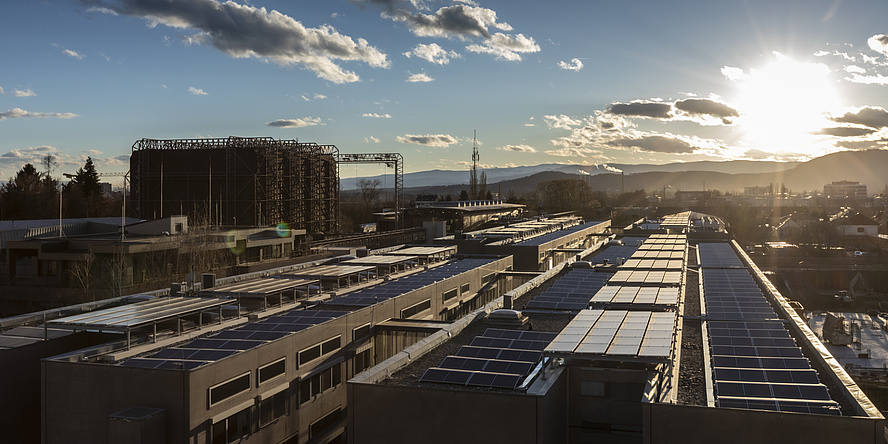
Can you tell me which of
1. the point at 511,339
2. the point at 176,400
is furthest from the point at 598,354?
the point at 176,400

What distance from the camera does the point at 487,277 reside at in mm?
29234

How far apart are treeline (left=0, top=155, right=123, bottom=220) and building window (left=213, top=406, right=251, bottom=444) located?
64.6 meters

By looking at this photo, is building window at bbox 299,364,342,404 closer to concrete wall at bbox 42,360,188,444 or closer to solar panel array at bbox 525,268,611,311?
concrete wall at bbox 42,360,188,444

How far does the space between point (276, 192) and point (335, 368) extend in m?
50.8

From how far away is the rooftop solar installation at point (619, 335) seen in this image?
37.6 ft

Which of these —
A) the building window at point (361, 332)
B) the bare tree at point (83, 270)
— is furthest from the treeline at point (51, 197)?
the building window at point (361, 332)

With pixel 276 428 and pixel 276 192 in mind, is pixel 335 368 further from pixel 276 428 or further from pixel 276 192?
pixel 276 192

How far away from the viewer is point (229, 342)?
45.9 ft

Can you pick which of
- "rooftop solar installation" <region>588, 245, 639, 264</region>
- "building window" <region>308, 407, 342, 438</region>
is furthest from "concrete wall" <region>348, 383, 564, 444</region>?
"rooftop solar installation" <region>588, 245, 639, 264</region>

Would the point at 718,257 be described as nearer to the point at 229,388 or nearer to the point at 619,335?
the point at 619,335

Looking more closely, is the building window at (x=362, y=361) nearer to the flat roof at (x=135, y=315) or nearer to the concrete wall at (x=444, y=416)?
the flat roof at (x=135, y=315)

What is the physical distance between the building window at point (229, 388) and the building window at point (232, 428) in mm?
460

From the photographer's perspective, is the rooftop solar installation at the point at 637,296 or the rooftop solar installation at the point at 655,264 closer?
the rooftop solar installation at the point at 637,296

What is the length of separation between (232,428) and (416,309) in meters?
9.26
